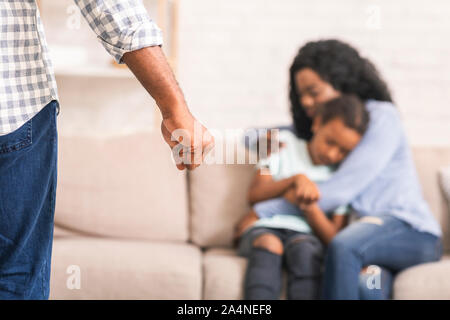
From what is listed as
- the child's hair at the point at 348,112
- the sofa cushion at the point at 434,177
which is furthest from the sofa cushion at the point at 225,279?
the sofa cushion at the point at 434,177

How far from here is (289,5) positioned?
2662 mm

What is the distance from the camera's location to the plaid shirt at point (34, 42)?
27.9 inches

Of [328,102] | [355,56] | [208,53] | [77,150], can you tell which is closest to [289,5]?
[208,53]

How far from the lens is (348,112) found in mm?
1780

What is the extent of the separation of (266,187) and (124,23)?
1.19 m

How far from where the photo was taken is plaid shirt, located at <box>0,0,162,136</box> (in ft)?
2.32

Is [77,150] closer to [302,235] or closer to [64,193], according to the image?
[64,193]

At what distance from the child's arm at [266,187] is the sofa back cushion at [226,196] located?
0.09m

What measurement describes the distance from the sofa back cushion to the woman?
17 centimetres

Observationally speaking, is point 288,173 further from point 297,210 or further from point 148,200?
point 148,200

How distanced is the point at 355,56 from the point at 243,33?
75 centimetres

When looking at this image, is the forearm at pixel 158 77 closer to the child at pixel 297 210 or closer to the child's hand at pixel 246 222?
the child at pixel 297 210
